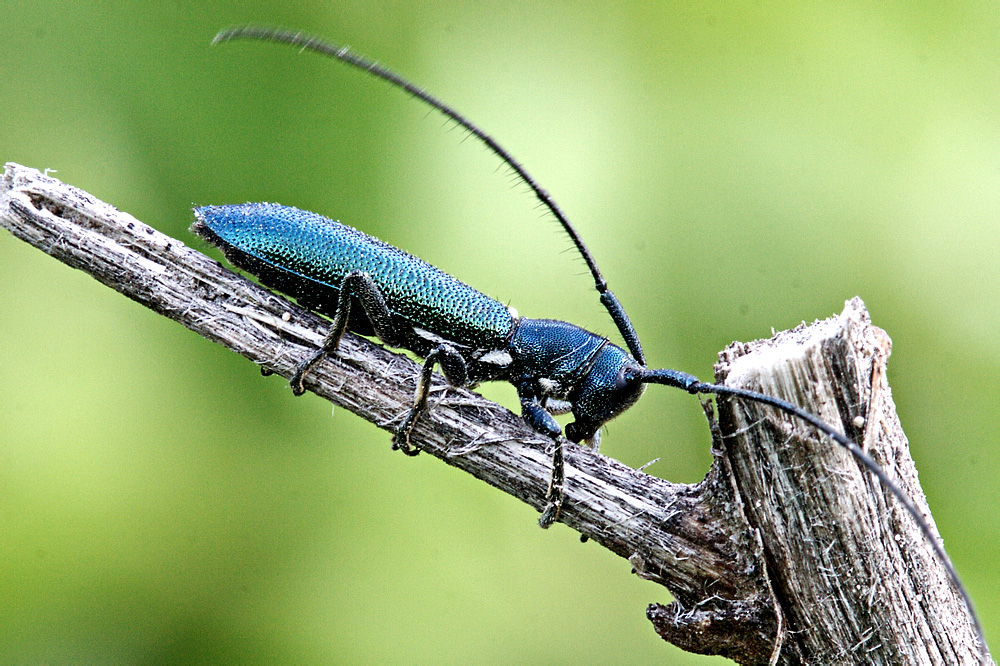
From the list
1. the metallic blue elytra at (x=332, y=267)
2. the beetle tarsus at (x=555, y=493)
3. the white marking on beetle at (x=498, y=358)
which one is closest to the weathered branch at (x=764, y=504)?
the beetle tarsus at (x=555, y=493)

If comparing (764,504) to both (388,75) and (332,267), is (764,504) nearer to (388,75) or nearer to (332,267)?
(388,75)

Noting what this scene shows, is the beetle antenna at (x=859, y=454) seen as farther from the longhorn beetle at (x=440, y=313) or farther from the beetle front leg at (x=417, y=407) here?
the beetle front leg at (x=417, y=407)

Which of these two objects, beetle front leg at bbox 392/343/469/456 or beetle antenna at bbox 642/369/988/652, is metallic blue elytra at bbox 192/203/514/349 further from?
beetle antenna at bbox 642/369/988/652

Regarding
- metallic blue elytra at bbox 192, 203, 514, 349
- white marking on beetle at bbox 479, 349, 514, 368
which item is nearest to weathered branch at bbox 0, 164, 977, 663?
metallic blue elytra at bbox 192, 203, 514, 349

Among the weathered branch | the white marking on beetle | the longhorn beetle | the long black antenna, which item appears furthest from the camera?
the white marking on beetle

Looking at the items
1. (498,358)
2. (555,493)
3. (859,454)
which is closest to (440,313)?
(498,358)

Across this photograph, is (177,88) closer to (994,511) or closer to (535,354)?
(535,354)

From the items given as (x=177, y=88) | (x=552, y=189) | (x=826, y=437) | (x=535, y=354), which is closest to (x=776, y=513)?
(x=826, y=437)
